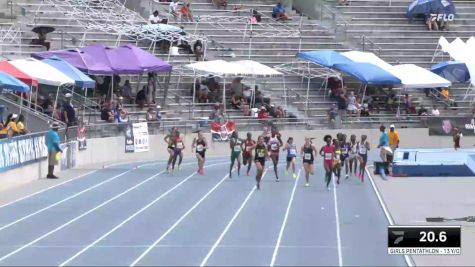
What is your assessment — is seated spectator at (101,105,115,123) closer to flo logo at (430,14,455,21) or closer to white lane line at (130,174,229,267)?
white lane line at (130,174,229,267)

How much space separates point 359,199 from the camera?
2855cm

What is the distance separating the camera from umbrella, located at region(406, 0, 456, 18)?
183ft

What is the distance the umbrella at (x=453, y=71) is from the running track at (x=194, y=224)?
19.3m

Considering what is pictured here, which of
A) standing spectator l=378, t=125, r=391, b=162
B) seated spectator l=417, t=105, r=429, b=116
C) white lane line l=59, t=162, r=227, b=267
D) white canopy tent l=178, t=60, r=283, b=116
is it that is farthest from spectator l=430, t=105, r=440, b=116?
white lane line l=59, t=162, r=227, b=267

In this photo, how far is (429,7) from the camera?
5575 cm

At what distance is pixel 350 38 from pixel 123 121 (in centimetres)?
1702

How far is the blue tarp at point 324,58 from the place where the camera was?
4881 cm

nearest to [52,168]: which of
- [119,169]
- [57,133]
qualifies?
[57,133]

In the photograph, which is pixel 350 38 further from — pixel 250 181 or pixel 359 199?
pixel 359 199

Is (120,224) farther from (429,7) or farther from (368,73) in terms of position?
(429,7)

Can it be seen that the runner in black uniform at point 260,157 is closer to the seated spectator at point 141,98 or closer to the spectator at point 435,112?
the seated spectator at point 141,98
